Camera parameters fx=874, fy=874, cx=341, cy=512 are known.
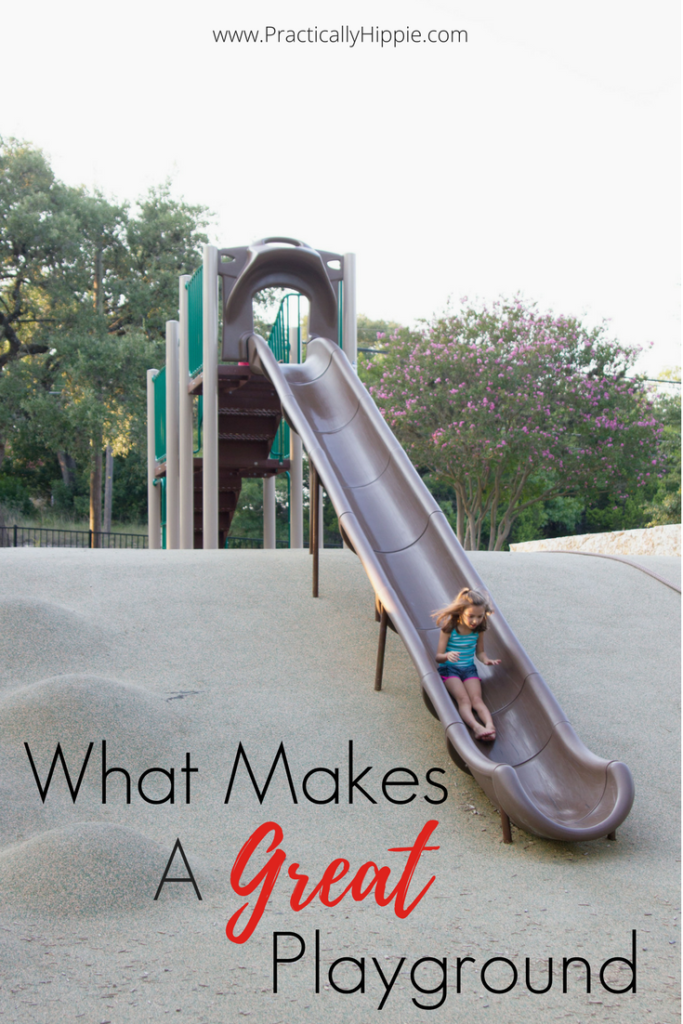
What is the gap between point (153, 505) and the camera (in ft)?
57.9

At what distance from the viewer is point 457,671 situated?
17.9 ft

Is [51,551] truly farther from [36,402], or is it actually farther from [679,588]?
[36,402]

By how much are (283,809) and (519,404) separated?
49.8ft

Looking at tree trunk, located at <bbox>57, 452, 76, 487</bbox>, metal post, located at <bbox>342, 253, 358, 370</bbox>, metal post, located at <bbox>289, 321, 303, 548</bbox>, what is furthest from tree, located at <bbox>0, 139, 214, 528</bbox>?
metal post, located at <bbox>342, 253, 358, 370</bbox>

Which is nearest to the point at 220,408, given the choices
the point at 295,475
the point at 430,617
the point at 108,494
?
the point at 295,475

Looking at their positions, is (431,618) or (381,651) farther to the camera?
(431,618)

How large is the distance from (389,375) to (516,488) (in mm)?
3955

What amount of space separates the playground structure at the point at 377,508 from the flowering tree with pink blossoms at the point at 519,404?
6782mm

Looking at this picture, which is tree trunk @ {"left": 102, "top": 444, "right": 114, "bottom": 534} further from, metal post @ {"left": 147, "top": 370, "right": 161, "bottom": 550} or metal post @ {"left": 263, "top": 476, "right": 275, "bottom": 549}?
metal post @ {"left": 263, "top": 476, "right": 275, "bottom": 549}

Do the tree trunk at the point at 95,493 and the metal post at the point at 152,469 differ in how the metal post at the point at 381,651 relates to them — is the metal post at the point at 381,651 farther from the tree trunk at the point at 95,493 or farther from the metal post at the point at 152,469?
the tree trunk at the point at 95,493

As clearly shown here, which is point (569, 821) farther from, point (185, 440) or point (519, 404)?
point (519, 404)

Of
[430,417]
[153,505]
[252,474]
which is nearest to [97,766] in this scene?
[252,474]

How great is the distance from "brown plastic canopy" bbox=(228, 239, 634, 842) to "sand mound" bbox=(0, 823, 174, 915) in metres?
1.84

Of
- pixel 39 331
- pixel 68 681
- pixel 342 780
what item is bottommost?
pixel 342 780
